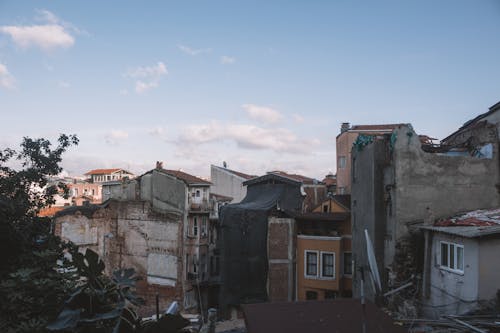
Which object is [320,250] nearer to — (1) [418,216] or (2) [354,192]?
(2) [354,192]

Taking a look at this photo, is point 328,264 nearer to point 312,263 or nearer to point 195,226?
point 312,263

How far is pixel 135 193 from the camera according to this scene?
107 ft

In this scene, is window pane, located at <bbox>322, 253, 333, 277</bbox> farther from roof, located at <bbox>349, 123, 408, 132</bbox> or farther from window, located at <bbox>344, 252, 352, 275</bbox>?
roof, located at <bbox>349, 123, 408, 132</bbox>

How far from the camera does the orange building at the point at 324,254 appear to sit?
977 inches

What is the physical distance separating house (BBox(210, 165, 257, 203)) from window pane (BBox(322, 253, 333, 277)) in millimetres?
15305

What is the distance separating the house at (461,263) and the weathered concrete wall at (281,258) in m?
11.9

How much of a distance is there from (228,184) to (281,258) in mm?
16383

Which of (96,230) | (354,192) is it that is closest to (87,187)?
(96,230)

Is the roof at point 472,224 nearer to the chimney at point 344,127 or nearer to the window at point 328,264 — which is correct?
the window at point 328,264

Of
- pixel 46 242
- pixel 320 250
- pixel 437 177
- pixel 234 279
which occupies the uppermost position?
pixel 437 177

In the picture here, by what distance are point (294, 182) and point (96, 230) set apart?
15.3m

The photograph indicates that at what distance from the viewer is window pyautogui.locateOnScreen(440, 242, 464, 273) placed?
1205 centimetres

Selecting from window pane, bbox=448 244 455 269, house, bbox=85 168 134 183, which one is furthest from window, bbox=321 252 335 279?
house, bbox=85 168 134 183

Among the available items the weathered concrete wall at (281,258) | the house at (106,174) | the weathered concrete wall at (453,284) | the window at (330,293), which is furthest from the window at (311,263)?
the house at (106,174)
